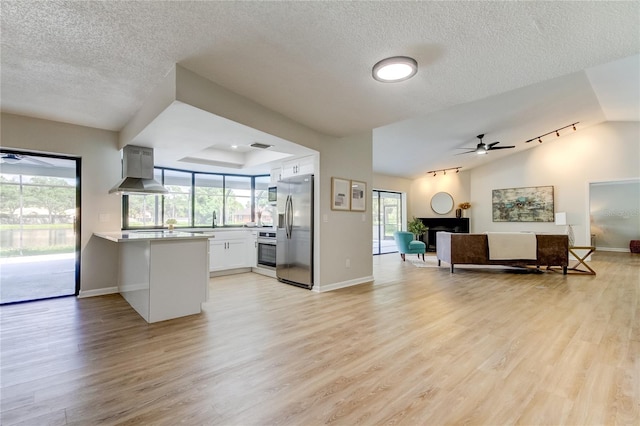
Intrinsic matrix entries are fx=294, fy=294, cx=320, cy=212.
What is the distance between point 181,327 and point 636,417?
333 cm

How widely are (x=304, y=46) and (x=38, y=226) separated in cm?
432

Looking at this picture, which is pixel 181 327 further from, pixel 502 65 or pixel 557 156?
pixel 557 156

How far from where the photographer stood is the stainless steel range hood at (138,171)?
4.01 metres

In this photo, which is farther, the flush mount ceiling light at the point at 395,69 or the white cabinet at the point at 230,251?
the white cabinet at the point at 230,251

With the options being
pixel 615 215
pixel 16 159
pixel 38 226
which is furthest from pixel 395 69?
pixel 615 215

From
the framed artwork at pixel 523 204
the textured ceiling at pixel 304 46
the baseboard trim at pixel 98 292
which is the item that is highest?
the textured ceiling at pixel 304 46

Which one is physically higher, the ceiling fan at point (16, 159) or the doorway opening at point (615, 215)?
the ceiling fan at point (16, 159)

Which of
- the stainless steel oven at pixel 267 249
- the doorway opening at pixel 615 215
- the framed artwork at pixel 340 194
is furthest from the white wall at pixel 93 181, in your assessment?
the doorway opening at pixel 615 215

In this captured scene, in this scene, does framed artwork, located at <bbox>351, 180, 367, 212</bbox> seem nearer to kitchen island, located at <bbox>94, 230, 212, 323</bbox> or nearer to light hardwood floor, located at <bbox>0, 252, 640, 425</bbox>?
light hardwood floor, located at <bbox>0, 252, 640, 425</bbox>

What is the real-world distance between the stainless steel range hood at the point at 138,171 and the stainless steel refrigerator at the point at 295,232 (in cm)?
182

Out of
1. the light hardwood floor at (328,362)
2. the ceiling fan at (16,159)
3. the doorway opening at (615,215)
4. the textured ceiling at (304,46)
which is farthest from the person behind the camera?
the doorway opening at (615,215)

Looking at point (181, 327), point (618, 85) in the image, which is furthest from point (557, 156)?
point (181, 327)

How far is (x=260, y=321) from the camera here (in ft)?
10.1

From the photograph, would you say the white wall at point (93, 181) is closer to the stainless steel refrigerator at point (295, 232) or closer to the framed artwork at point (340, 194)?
the stainless steel refrigerator at point (295, 232)
